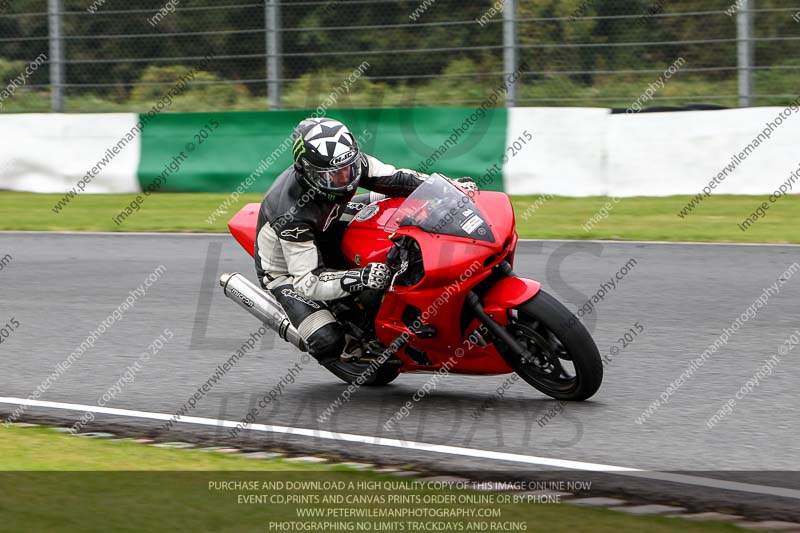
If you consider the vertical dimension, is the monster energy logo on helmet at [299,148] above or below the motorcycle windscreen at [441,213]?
above

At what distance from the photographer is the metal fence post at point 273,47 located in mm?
16297

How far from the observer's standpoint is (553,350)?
6277 mm

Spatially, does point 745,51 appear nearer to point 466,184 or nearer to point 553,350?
point 466,184

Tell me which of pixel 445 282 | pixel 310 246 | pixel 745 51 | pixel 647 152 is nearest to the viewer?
pixel 445 282

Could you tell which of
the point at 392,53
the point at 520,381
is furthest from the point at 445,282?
the point at 392,53

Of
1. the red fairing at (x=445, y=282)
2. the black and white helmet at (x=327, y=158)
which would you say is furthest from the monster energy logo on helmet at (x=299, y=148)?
the red fairing at (x=445, y=282)

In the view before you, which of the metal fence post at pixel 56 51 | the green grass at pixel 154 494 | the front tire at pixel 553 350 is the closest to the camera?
the green grass at pixel 154 494

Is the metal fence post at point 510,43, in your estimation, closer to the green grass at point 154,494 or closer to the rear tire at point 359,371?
the rear tire at point 359,371

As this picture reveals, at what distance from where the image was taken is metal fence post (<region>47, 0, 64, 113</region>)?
55.6 ft

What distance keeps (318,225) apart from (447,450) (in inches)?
60.4

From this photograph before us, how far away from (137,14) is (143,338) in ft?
31.6

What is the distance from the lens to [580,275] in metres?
10.4

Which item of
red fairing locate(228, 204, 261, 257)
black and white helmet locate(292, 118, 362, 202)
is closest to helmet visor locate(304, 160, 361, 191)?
black and white helmet locate(292, 118, 362, 202)

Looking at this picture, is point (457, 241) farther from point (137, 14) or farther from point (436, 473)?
point (137, 14)
